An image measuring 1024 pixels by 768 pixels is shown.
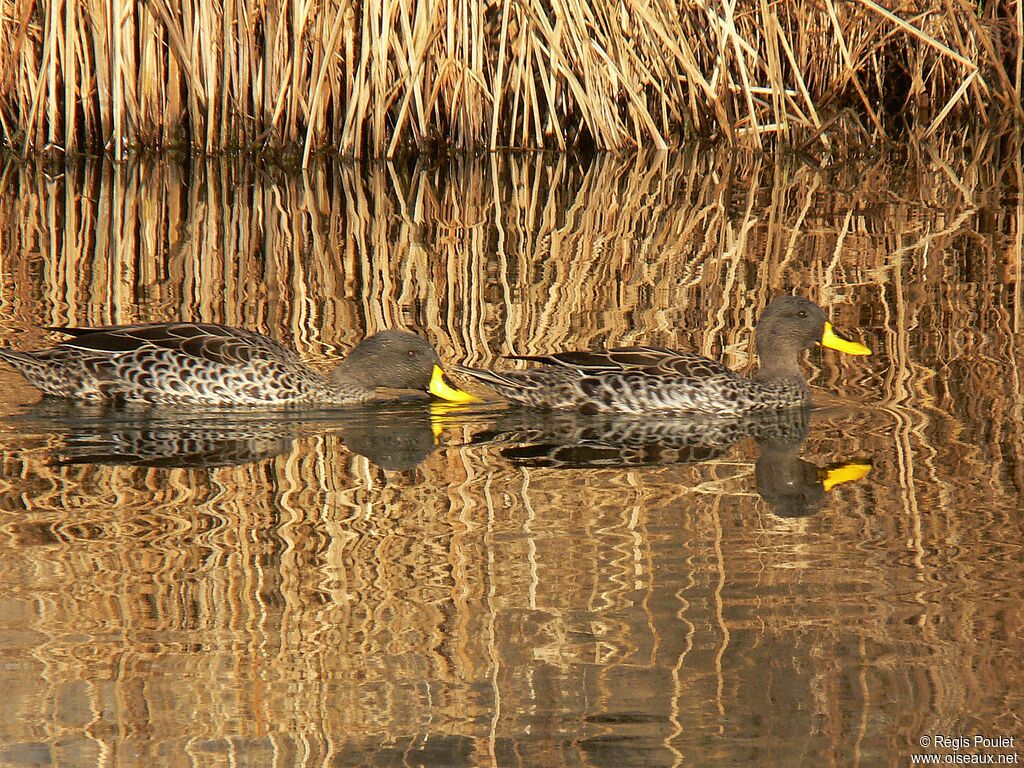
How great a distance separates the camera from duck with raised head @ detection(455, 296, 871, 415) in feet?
21.7

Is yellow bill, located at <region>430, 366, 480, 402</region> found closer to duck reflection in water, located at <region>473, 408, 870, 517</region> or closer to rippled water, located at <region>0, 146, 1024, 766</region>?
rippled water, located at <region>0, 146, 1024, 766</region>

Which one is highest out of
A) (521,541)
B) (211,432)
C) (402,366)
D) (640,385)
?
(402,366)

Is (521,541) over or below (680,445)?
below

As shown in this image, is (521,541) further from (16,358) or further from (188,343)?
(16,358)

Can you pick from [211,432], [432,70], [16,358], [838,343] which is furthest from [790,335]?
[432,70]

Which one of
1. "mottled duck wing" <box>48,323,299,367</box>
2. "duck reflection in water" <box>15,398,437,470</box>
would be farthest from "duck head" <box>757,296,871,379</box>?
"mottled duck wing" <box>48,323,299,367</box>

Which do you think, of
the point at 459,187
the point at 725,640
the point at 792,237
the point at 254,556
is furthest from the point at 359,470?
the point at 459,187

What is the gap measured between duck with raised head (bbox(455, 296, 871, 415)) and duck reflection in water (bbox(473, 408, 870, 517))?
60 mm

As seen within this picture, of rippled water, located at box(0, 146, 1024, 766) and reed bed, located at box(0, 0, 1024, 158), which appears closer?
rippled water, located at box(0, 146, 1024, 766)

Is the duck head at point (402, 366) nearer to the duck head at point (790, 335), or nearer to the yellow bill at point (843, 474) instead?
the duck head at point (790, 335)

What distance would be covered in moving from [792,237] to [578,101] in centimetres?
333

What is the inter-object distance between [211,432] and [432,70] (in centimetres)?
694

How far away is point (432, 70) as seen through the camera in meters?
12.8

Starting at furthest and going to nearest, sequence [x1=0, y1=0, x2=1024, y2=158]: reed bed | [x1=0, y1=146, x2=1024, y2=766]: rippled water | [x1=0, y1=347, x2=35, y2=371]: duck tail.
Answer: [x1=0, y1=0, x2=1024, y2=158]: reed bed
[x1=0, y1=347, x2=35, y2=371]: duck tail
[x1=0, y1=146, x2=1024, y2=766]: rippled water
